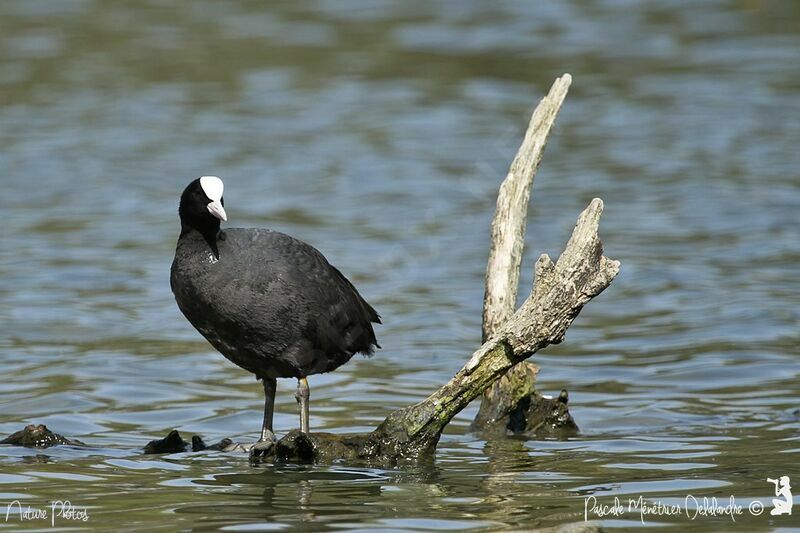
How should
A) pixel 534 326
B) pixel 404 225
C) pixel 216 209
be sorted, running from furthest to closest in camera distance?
pixel 404 225
pixel 216 209
pixel 534 326

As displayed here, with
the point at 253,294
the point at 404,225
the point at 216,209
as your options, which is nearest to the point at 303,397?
the point at 253,294

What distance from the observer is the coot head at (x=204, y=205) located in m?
7.18

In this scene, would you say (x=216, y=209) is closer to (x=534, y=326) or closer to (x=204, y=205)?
(x=204, y=205)

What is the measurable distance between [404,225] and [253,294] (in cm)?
796

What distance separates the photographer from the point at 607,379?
9820 millimetres

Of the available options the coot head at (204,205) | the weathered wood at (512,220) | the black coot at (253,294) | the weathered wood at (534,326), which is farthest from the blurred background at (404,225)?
the coot head at (204,205)

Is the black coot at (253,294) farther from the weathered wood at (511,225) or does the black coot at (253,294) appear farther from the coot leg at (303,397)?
the weathered wood at (511,225)

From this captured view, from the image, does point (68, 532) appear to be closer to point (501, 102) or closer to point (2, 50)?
point (501, 102)

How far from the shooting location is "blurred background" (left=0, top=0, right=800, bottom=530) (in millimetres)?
6902

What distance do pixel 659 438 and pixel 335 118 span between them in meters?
12.1

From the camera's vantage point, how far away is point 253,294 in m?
7.19

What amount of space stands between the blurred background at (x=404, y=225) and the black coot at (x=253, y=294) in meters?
0.57

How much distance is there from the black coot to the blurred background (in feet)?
1.89

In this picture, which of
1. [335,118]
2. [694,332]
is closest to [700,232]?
[694,332]
